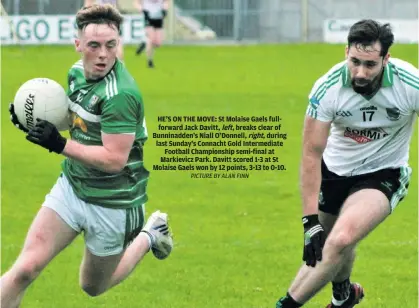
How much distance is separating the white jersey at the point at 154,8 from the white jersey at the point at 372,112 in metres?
22.1

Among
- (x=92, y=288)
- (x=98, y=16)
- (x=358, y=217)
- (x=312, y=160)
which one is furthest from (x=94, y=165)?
(x=358, y=217)

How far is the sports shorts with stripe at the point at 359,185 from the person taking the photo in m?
8.05

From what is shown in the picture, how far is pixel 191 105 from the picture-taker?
21141 mm

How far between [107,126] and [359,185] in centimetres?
203

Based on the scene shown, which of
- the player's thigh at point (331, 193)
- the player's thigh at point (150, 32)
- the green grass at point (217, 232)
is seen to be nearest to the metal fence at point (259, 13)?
the player's thigh at point (150, 32)

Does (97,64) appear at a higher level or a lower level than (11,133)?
higher

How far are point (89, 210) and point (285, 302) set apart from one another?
61.7 inches

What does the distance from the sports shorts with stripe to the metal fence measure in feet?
99.6

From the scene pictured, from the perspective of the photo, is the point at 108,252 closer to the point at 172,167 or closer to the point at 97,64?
the point at 97,64

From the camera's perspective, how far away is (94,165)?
7.09 metres

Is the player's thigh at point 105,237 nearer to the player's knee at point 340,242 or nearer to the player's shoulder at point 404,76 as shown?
the player's knee at point 340,242

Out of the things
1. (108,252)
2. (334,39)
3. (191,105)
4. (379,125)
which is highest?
(379,125)

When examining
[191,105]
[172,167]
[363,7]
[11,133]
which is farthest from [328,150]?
[363,7]

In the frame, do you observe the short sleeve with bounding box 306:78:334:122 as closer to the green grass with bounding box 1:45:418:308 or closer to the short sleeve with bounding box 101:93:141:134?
the short sleeve with bounding box 101:93:141:134
